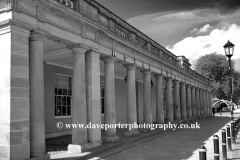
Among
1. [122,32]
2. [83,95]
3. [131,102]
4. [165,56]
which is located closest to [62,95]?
[131,102]

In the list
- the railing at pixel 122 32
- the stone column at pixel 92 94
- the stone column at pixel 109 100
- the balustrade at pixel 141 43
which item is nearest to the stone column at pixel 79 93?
the stone column at pixel 92 94

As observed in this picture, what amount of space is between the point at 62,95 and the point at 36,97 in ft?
23.4

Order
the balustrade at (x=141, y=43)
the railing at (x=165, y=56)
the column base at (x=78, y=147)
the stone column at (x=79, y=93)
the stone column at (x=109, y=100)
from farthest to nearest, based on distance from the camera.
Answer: the railing at (x=165, y=56), the balustrade at (x=141, y=43), the stone column at (x=109, y=100), the stone column at (x=79, y=93), the column base at (x=78, y=147)

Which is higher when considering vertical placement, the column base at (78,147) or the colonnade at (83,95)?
the colonnade at (83,95)

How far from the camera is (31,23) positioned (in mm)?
6844

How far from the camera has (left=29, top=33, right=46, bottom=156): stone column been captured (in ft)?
22.9

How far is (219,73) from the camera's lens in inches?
2338

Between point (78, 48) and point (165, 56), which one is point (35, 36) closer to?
point (78, 48)

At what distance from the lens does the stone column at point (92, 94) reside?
31.0 ft

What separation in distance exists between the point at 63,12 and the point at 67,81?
23.9ft

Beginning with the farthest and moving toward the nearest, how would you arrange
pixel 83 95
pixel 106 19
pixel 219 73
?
1. pixel 219 73
2. pixel 106 19
3. pixel 83 95

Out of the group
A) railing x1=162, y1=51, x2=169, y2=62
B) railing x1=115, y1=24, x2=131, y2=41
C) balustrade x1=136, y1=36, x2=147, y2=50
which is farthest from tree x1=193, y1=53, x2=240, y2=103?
railing x1=115, y1=24, x2=131, y2=41

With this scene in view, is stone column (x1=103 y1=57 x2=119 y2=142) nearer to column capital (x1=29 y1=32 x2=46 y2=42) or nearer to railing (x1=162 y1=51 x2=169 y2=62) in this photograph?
column capital (x1=29 y1=32 x2=46 y2=42)

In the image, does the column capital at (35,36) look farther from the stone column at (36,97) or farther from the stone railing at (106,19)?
the stone railing at (106,19)
